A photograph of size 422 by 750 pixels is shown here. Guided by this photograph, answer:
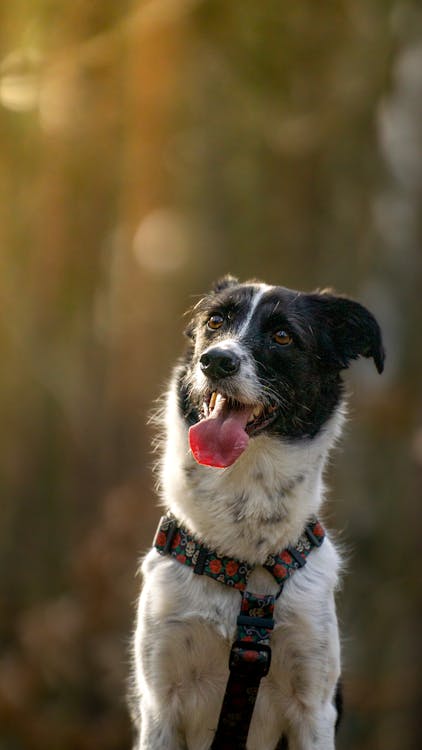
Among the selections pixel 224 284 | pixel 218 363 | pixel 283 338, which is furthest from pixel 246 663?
pixel 224 284

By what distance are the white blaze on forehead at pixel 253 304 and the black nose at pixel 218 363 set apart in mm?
253

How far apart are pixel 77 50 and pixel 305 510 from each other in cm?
469

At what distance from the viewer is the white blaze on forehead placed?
10.6 ft

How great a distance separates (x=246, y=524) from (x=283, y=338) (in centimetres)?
66

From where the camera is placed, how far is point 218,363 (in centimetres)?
295

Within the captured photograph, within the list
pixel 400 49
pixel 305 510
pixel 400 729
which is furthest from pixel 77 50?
pixel 400 729

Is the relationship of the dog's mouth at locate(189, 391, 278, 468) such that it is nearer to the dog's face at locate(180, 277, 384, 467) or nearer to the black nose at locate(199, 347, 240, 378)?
the dog's face at locate(180, 277, 384, 467)

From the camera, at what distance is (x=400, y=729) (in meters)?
6.37

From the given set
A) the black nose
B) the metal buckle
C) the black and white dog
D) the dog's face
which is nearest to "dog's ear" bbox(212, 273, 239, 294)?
the dog's face

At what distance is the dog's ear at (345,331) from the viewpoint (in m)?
3.38

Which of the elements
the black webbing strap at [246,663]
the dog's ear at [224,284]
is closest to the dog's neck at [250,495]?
the black webbing strap at [246,663]

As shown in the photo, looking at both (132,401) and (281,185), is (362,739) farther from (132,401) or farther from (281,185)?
(281,185)

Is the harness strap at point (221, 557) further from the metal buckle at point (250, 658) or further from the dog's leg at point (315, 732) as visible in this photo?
the dog's leg at point (315, 732)

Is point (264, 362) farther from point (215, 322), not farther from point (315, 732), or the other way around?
point (315, 732)
